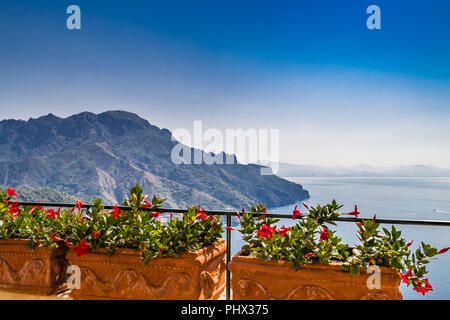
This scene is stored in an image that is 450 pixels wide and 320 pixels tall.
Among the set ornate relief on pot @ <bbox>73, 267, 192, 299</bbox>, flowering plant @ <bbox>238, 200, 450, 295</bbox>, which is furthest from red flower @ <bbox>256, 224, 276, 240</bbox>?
ornate relief on pot @ <bbox>73, 267, 192, 299</bbox>

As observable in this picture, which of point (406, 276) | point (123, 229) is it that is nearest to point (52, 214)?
point (123, 229)

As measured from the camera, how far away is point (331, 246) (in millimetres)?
2092

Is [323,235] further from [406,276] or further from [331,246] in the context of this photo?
[406,276]

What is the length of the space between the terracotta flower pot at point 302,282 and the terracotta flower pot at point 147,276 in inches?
10.3

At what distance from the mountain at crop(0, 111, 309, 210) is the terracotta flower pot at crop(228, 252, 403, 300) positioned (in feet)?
126

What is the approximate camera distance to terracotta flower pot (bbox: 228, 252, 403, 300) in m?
1.90

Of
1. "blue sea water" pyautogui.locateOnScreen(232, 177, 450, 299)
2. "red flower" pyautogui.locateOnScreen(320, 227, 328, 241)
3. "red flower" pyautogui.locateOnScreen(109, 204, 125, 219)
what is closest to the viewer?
"red flower" pyautogui.locateOnScreen(320, 227, 328, 241)

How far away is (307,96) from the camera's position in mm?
67438

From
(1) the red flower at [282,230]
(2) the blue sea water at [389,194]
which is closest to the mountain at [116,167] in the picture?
(2) the blue sea water at [389,194]

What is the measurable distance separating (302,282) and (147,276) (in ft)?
3.38

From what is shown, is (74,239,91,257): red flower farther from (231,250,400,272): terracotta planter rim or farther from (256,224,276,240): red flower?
(256,224,276,240): red flower

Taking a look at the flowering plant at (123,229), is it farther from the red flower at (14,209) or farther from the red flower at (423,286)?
the red flower at (423,286)
